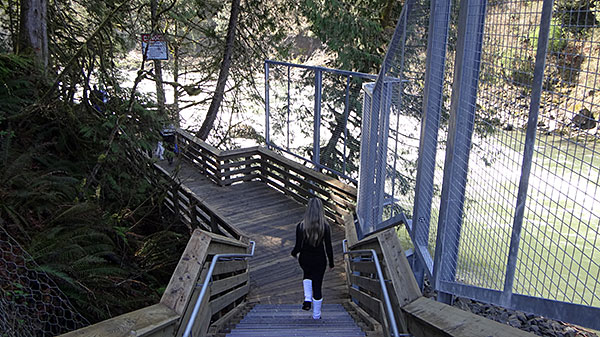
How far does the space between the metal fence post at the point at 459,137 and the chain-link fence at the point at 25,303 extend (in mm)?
2490

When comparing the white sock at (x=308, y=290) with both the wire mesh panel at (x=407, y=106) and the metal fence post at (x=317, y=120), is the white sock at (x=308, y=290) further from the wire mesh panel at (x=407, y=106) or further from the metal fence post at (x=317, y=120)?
the metal fence post at (x=317, y=120)

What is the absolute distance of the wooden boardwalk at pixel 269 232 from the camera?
23.2ft

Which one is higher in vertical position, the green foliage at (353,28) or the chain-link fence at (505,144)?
the green foliage at (353,28)

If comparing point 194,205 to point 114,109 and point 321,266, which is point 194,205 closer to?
point 114,109

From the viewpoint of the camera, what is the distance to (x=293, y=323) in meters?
5.05

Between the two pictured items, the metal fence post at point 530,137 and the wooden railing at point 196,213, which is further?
the wooden railing at point 196,213

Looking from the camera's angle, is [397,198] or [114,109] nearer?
[397,198]

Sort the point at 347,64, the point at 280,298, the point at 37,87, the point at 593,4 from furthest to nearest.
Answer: the point at 347,64 → the point at 37,87 → the point at 280,298 → the point at 593,4

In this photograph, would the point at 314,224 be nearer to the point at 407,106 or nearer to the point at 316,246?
the point at 316,246

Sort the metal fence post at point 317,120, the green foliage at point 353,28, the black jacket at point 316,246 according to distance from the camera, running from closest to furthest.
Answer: the black jacket at point 316,246 < the metal fence post at point 317,120 < the green foliage at point 353,28

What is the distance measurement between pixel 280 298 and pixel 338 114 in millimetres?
4325

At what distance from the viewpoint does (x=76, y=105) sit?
7.80 m

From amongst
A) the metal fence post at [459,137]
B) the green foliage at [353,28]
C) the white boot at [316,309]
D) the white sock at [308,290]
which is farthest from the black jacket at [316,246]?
the green foliage at [353,28]

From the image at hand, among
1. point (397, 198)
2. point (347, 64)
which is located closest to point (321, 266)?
point (397, 198)
